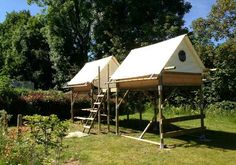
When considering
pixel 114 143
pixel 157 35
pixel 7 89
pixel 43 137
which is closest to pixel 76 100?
pixel 7 89

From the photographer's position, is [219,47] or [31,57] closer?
[219,47]

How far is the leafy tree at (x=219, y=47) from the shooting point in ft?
74.7

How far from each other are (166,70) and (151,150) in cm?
295

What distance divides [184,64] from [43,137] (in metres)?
7.06

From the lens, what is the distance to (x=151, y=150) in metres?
11.5

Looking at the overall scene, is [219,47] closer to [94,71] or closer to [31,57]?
[94,71]

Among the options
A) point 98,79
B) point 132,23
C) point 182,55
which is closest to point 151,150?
point 182,55

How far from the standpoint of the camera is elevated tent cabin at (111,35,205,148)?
12484 mm

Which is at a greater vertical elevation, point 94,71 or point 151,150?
point 94,71

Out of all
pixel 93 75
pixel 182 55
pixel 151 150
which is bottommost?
pixel 151 150

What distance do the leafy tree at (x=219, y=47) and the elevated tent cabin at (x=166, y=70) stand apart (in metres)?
9.57

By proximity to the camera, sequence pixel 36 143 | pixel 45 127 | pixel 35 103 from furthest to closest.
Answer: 1. pixel 35 103
2. pixel 45 127
3. pixel 36 143

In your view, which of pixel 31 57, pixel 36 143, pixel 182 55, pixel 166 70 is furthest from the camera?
pixel 31 57

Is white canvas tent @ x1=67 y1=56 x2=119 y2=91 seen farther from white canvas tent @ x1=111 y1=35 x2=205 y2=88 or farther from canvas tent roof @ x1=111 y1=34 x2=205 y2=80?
white canvas tent @ x1=111 y1=35 x2=205 y2=88
